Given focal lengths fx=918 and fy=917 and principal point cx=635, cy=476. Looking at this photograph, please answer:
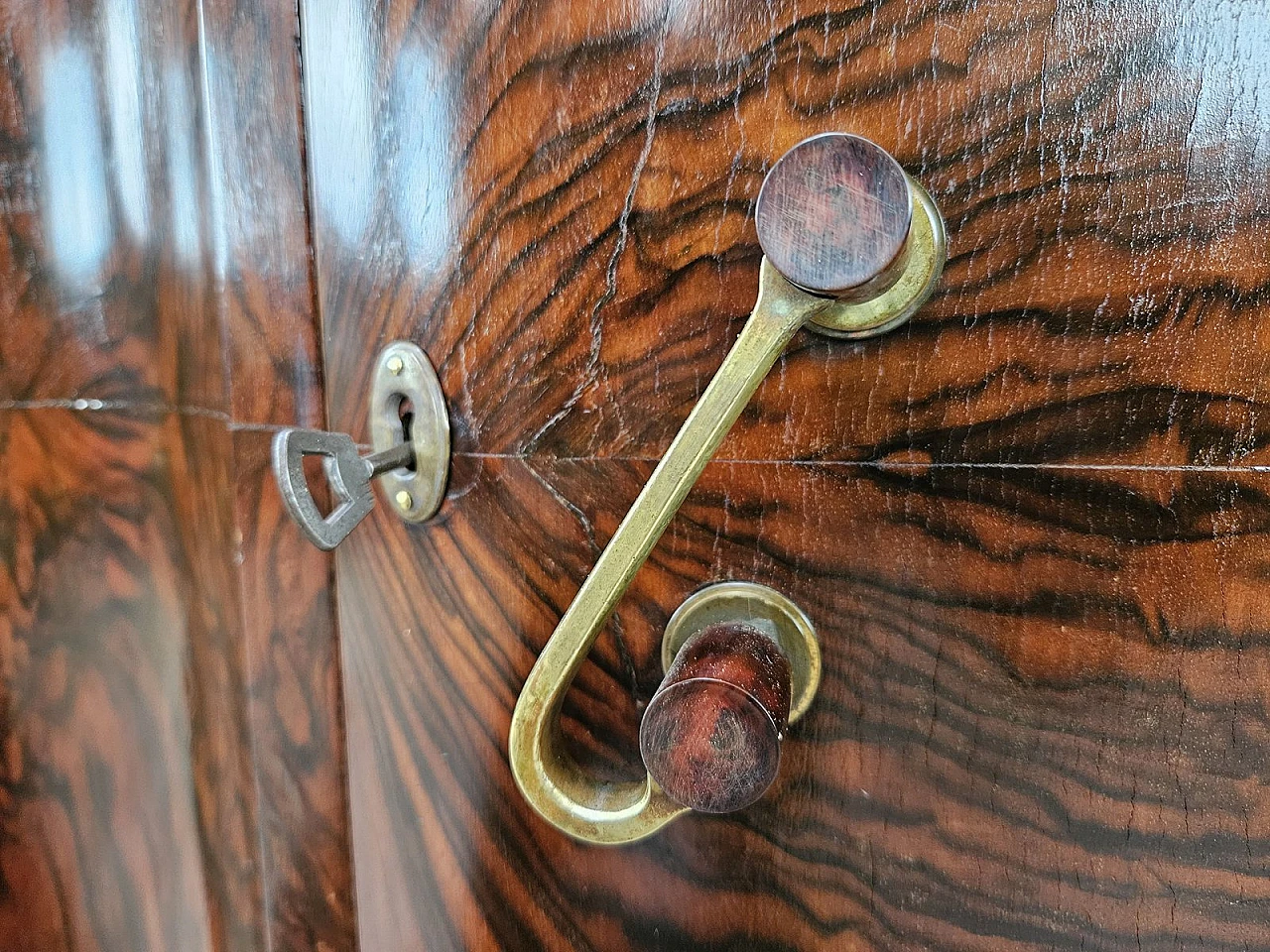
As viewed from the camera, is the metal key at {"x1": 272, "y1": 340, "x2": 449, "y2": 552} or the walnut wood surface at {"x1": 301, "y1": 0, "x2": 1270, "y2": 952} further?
the metal key at {"x1": 272, "y1": 340, "x2": 449, "y2": 552}

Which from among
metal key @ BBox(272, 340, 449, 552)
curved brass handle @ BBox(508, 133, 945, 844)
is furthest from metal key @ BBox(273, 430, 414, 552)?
curved brass handle @ BBox(508, 133, 945, 844)

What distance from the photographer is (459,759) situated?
441 mm

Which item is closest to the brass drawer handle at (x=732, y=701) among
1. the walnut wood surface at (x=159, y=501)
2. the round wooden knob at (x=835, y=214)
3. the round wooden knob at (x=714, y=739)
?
the round wooden knob at (x=714, y=739)

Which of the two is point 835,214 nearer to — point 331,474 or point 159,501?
point 331,474

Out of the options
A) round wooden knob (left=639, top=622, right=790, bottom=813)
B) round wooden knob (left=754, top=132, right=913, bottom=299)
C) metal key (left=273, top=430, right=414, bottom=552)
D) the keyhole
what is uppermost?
round wooden knob (left=754, top=132, right=913, bottom=299)

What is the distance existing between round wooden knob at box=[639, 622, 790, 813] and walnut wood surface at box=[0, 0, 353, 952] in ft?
0.86

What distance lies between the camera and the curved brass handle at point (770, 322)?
0.28 m

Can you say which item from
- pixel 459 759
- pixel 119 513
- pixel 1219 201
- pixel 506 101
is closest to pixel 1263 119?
pixel 1219 201

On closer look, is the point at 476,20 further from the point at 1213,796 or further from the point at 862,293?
the point at 1213,796

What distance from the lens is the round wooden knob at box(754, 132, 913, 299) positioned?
0.27 metres

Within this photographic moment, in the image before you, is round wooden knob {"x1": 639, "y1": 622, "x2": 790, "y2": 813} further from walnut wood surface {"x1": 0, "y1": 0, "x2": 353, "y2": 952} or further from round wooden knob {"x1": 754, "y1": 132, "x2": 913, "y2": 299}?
walnut wood surface {"x1": 0, "y1": 0, "x2": 353, "y2": 952}

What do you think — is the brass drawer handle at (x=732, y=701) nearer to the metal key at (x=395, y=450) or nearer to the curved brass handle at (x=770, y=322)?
the curved brass handle at (x=770, y=322)

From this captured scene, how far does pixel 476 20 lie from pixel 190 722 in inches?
15.0

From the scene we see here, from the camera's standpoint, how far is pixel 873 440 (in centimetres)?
32
